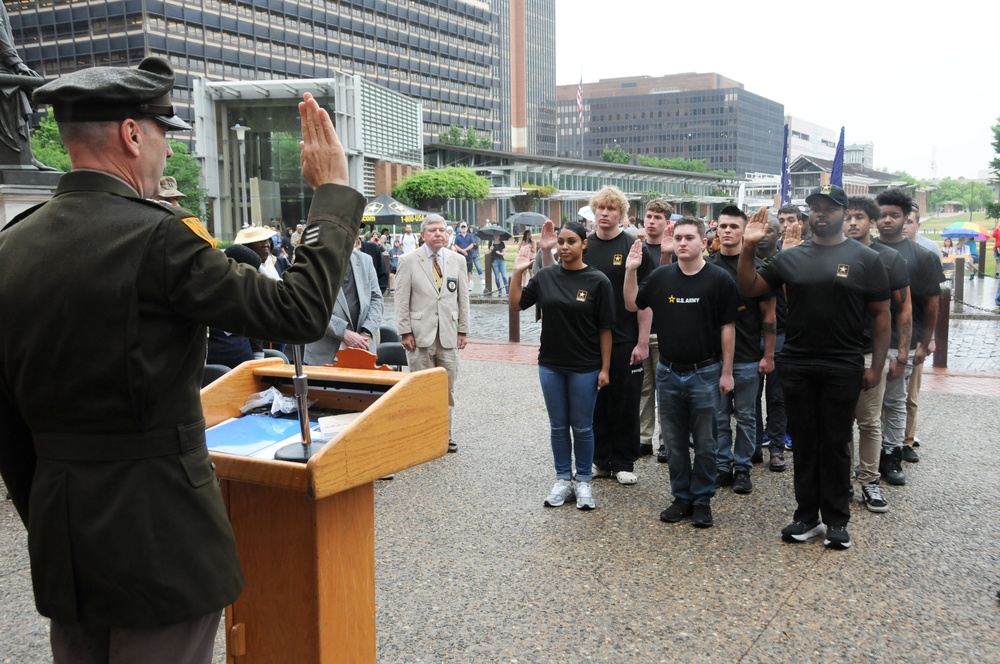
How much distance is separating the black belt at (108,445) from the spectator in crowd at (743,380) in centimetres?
490

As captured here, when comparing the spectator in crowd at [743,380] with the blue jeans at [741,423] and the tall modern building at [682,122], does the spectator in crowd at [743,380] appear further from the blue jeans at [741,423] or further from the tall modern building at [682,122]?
the tall modern building at [682,122]

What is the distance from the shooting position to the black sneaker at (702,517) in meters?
5.42

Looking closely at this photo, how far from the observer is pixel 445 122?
116625 mm

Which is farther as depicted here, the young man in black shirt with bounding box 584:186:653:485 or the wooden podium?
the young man in black shirt with bounding box 584:186:653:485

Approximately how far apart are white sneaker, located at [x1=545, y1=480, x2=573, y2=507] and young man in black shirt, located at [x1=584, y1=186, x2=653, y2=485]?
2.10 feet

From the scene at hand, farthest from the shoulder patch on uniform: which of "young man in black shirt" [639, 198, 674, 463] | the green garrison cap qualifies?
"young man in black shirt" [639, 198, 674, 463]

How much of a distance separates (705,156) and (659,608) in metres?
187

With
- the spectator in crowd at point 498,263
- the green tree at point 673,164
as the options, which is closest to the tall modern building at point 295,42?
the green tree at point 673,164

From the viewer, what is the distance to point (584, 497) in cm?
581

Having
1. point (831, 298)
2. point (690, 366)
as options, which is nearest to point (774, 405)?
point (690, 366)

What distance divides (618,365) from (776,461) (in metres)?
1.58

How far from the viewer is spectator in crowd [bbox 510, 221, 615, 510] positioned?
5.84 meters

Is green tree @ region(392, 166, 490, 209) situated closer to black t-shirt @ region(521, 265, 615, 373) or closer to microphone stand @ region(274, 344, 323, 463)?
black t-shirt @ region(521, 265, 615, 373)

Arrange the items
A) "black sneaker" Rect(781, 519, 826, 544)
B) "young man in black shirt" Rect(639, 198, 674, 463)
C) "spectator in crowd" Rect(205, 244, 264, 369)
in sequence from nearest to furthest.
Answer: "black sneaker" Rect(781, 519, 826, 544), "spectator in crowd" Rect(205, 244, 264, 369), "young man in black shirt" Rect(639, 198, 674, 463)
